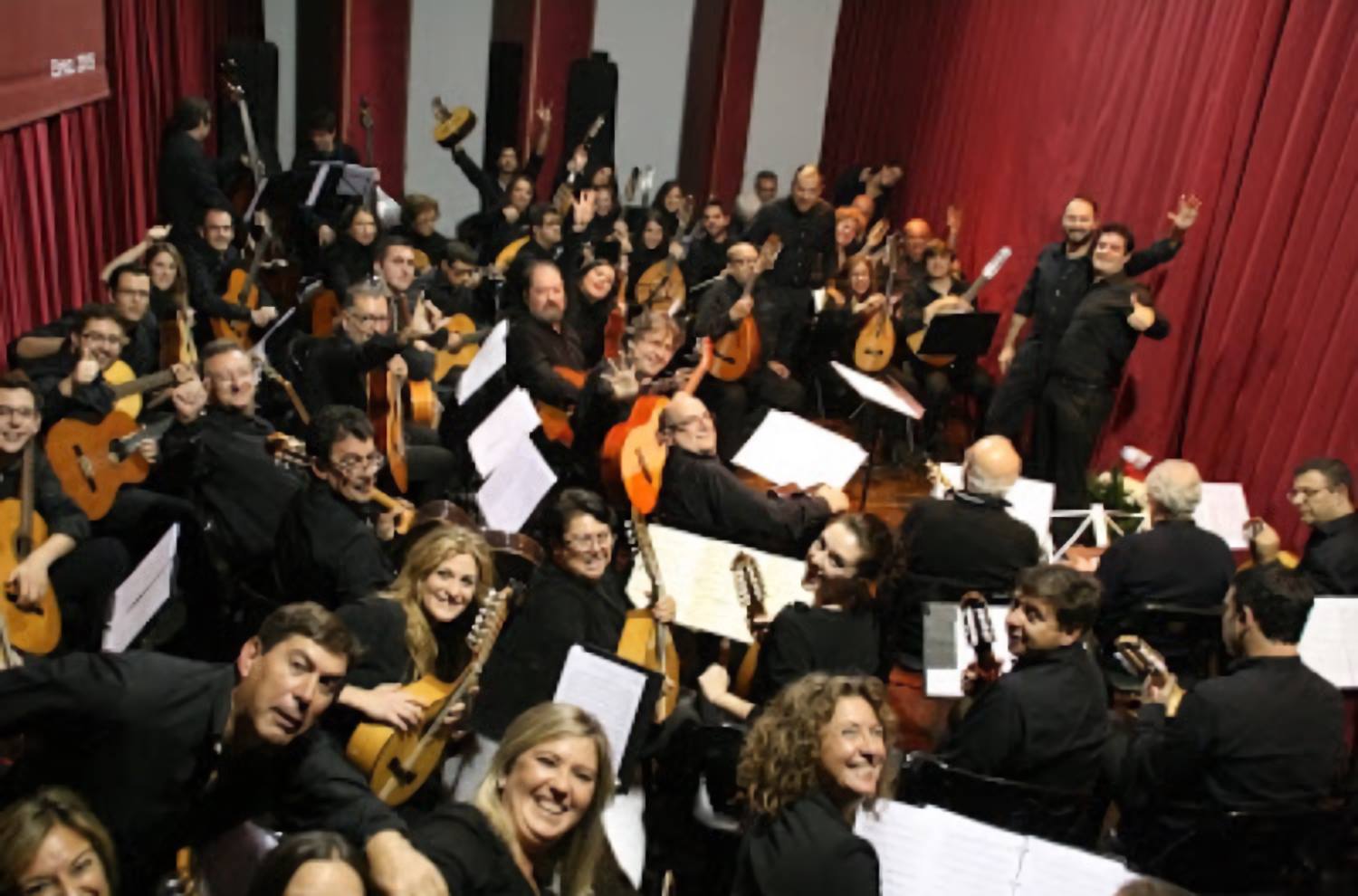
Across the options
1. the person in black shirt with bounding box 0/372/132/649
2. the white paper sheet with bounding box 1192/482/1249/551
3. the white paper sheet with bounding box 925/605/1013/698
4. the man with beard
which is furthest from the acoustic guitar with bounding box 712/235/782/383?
the person in black shirt with bounding box 0/372/132/649

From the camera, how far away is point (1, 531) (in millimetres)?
3404

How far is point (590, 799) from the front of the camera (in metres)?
2.33

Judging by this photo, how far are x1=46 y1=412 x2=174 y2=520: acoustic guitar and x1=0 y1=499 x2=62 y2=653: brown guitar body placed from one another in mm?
396

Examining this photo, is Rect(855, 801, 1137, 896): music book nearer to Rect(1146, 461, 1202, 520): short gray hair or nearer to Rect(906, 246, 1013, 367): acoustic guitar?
Rect(1146, 461, 1202, 520): short gray hair

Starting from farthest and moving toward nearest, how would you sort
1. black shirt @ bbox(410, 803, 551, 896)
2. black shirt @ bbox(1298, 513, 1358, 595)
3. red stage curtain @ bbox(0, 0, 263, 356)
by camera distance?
red stage curtain @ bbox(0, 0, 263, 356) → black shirt @ bbox(1298, 513, 1358, 595) → black shirt @ bbox(410, 803, 551, 896)

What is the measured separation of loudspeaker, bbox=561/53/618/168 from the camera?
9.41 m

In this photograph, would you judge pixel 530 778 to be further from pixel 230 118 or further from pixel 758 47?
pixel 758 47

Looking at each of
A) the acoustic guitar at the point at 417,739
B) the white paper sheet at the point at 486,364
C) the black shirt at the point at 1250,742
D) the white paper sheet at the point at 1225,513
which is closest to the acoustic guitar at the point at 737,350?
the white paper sheet at the point at 486,364

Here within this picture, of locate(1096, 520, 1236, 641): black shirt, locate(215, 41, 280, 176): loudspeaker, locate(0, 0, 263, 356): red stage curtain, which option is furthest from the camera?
locate(215, 41, 280, 176): loudspeaker

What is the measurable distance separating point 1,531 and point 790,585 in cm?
221

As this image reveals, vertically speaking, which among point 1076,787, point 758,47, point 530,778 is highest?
point 758,47

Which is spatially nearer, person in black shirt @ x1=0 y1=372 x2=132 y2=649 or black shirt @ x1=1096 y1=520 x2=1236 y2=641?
person in black shirt @ x1=0 y1=372 x2=132 y2=649

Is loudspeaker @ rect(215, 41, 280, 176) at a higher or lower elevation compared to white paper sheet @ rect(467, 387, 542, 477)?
higher

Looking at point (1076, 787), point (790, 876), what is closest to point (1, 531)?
point (790, 876)
